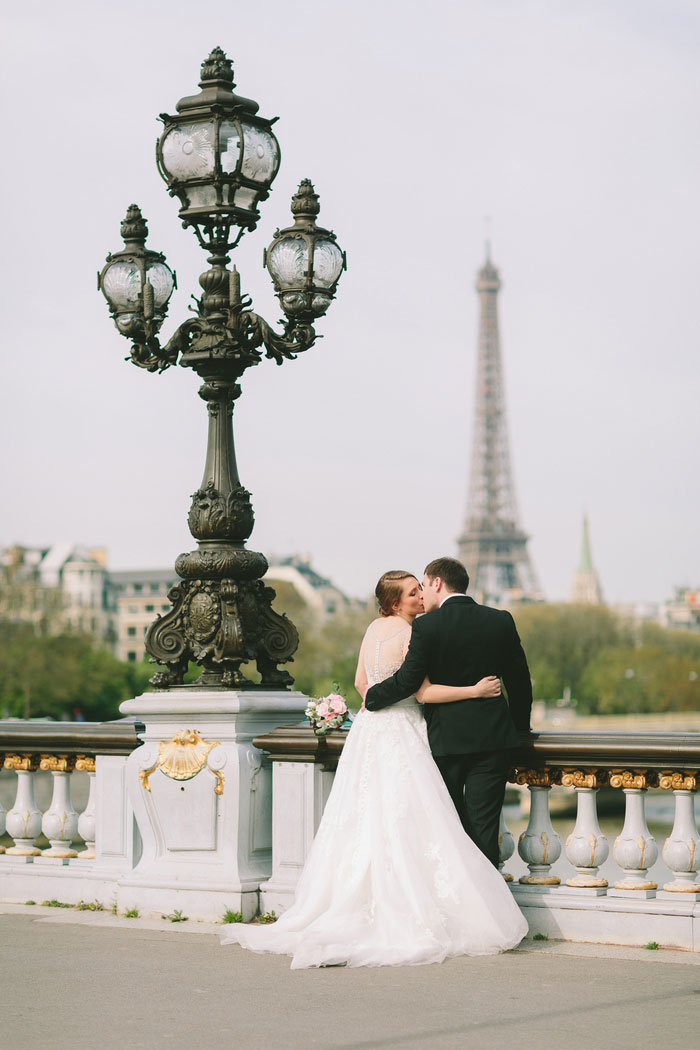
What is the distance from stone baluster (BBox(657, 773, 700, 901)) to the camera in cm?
789

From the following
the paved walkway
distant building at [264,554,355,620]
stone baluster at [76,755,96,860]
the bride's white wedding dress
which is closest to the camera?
the paved walkway

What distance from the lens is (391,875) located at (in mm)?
7895

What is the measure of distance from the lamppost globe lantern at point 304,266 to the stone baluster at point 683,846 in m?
3.30

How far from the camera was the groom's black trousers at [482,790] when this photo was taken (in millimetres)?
8039

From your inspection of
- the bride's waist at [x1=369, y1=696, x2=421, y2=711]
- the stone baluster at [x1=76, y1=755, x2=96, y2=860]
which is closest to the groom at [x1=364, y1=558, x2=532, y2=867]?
the bride's waist at [x1=369, y1=696, x2=421, y2=711]

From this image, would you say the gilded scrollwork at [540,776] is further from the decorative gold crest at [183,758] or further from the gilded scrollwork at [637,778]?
the decorative gold crest at [183,758]

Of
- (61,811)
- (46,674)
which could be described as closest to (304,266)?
(61,811)

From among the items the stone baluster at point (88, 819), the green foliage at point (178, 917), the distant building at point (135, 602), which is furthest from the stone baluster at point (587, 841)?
the distant building at point (135, 602)

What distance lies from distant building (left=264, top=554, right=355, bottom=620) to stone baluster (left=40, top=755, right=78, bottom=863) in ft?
468

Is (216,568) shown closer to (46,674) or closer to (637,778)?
(637,778)

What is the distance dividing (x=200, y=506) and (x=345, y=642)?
106 metres

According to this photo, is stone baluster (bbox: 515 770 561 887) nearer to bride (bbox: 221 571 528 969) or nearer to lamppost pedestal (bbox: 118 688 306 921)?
bride (bbox: 221 571 528 969)

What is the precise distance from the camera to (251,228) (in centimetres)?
970

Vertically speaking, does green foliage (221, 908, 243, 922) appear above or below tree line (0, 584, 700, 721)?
below
